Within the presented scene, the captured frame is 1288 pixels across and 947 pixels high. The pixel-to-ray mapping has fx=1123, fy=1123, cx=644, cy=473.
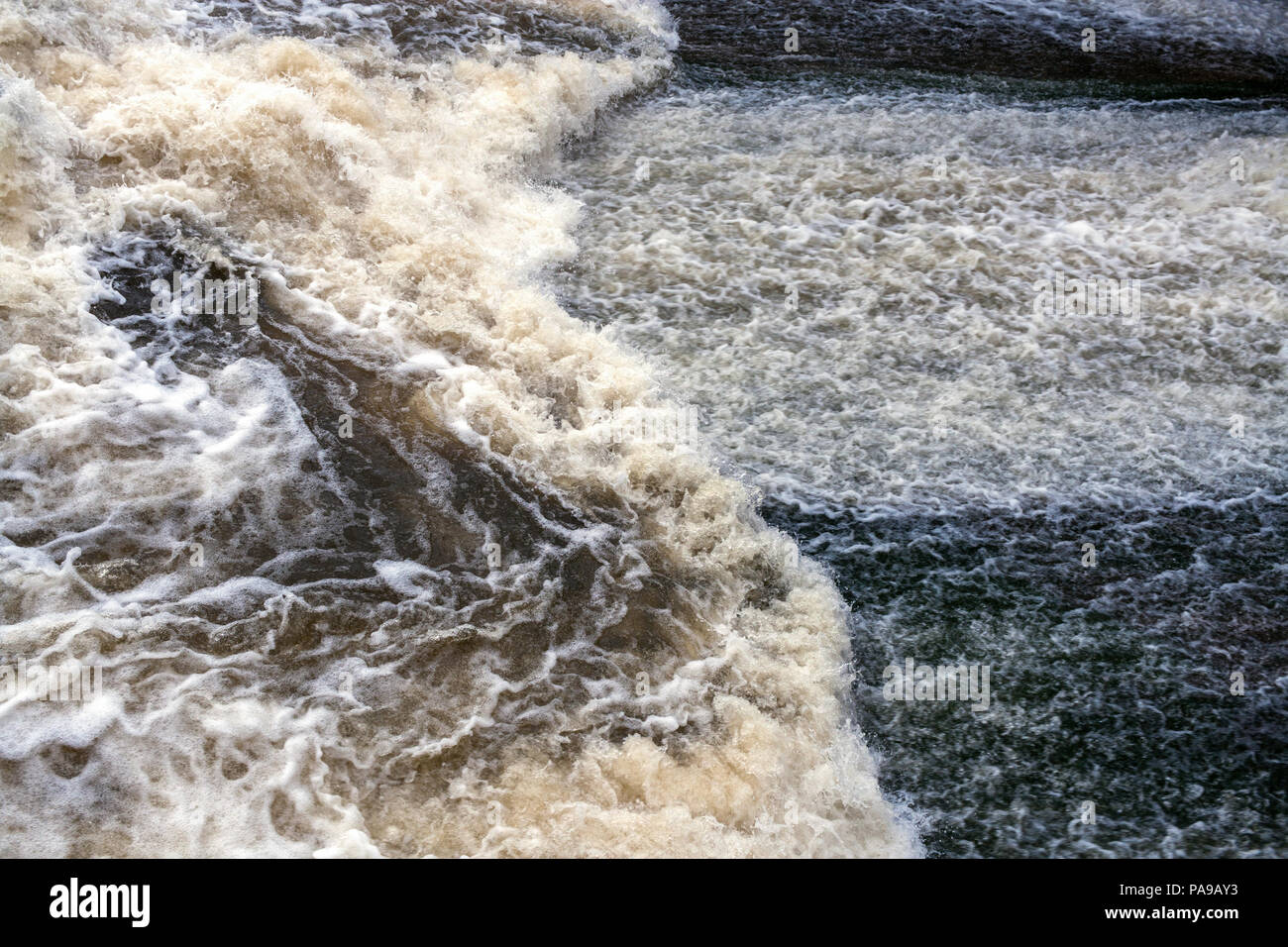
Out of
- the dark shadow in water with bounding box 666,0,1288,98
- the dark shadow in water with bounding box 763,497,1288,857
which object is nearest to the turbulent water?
the dark shadow in water with bounding box 763,497,1288,857

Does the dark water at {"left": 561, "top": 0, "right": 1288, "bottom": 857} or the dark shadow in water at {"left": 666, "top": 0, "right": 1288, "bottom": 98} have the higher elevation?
the dark shadow in water at {"left": 666, "top": 0, "right": 1288, "bottom": 98}

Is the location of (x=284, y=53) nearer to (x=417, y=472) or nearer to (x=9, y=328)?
(x=9, y=328)

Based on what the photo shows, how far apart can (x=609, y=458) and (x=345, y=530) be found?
1678mm

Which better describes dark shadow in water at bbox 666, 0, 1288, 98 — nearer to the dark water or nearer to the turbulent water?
the dark water

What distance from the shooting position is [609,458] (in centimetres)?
692

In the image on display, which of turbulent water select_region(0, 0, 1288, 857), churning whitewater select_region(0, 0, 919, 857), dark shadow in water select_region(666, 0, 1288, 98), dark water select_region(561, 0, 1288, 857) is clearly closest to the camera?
churning whitewater select_region(0, 0, 919, 857)

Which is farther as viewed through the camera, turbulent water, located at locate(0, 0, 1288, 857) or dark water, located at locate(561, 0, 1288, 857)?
dark water, located at locate(561, 0, 1288, 857)

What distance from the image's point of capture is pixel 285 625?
216 inches

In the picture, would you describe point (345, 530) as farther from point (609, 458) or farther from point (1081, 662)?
point (1081, 662)

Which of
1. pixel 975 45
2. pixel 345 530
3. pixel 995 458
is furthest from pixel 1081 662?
pixel 975 45

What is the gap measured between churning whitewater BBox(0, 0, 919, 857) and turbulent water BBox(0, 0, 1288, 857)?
0.03 m

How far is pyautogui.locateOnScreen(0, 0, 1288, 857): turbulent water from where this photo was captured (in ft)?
16.5

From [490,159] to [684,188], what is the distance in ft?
5.67

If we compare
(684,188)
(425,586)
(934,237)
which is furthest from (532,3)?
(425,586)
